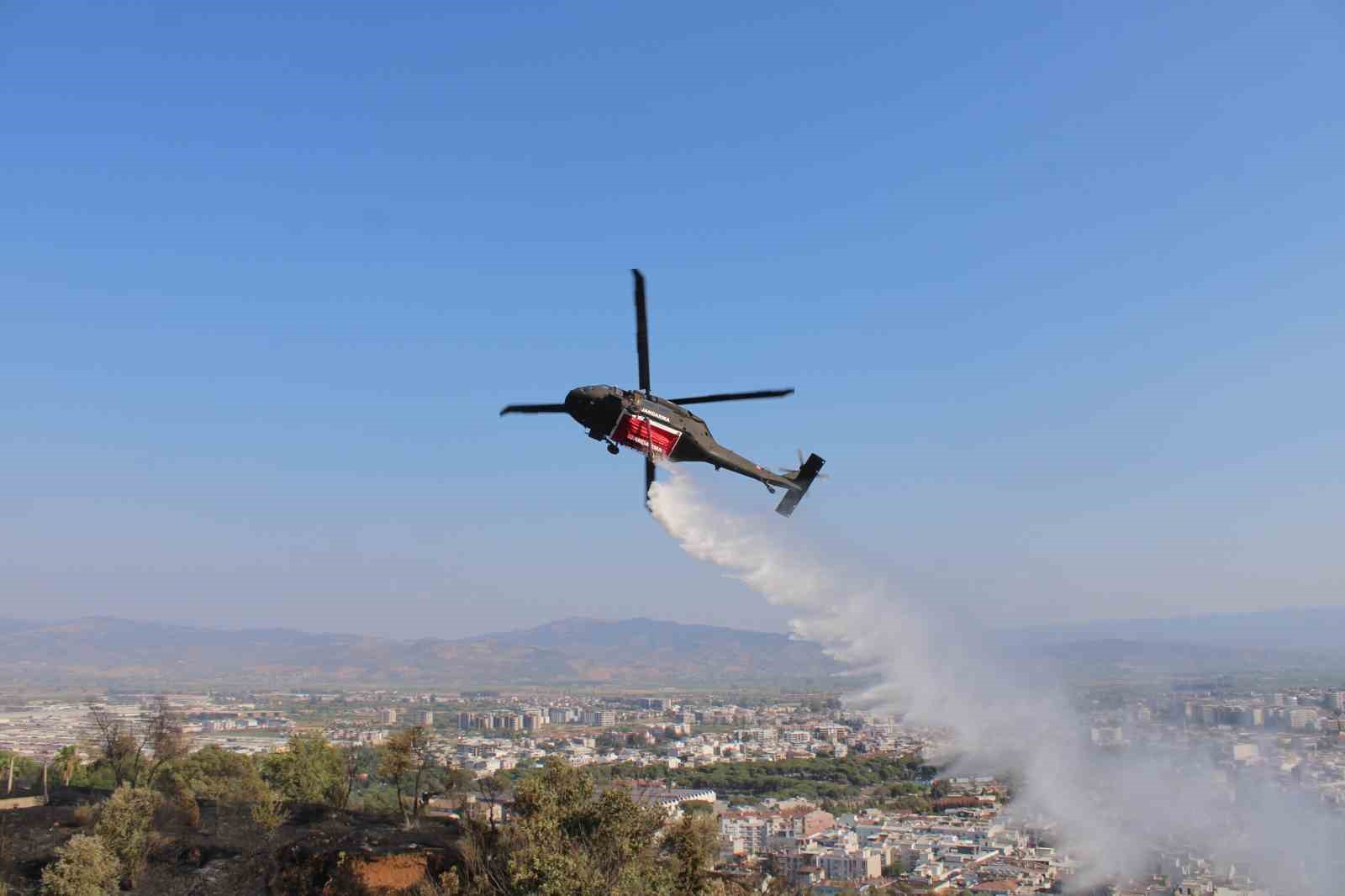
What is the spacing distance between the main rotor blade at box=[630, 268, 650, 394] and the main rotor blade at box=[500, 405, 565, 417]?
2796mm

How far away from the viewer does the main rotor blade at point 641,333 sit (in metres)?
32.6

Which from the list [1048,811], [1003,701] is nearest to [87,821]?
[1003,701]

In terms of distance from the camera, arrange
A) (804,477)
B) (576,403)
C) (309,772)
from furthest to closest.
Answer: (309,772), (804,477), (576,403)

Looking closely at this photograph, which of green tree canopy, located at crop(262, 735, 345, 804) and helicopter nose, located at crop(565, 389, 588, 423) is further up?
helicopter nose, located at crop(565, 389, 588, 423)

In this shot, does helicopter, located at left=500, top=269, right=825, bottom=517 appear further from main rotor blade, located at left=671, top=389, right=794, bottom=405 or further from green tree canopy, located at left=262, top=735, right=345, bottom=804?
green tree canopy, located at left=262, top=735, right=345, bottom=804

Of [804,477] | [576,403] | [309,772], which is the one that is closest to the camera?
[576,403]

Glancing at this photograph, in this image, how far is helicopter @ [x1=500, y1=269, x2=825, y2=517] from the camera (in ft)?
109

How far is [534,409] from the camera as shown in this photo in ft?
112

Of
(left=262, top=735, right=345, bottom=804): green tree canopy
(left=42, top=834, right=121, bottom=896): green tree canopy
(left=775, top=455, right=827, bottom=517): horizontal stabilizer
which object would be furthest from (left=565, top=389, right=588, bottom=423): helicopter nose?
(left=262, top=735, right=345, bottom=804): green tree canopy

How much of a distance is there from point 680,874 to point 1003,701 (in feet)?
80.3

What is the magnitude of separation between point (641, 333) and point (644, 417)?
105 inches

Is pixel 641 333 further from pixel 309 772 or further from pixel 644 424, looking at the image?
pixel 309 772

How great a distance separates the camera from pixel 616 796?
31.4 m

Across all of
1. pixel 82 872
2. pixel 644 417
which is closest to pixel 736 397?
pixel 644 417
